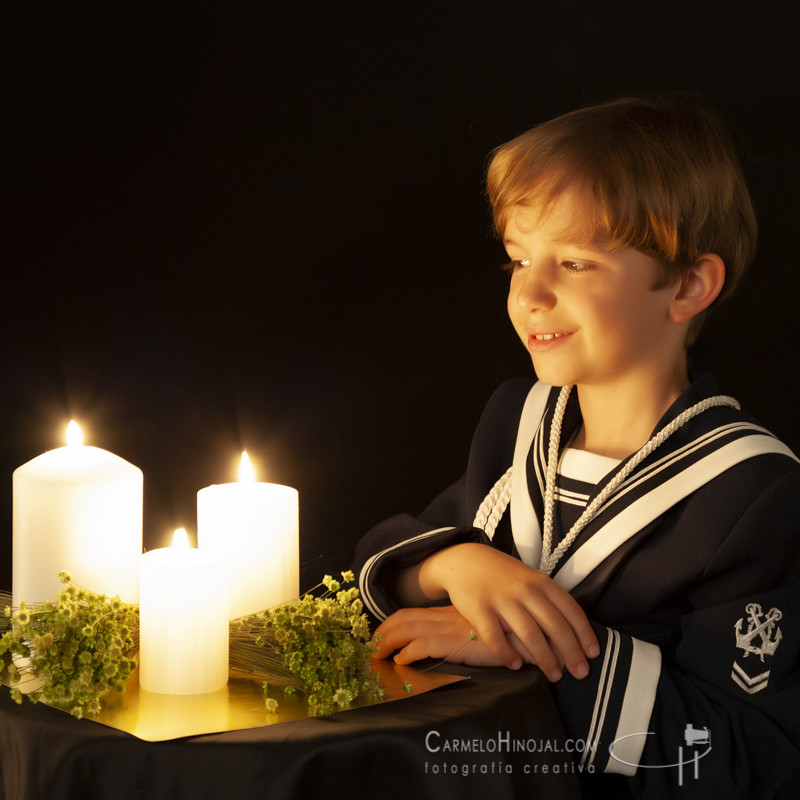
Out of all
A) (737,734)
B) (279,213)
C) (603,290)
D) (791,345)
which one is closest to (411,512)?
(279,213)

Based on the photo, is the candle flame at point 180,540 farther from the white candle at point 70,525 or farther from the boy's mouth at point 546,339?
the boy's mouth at point 546,339

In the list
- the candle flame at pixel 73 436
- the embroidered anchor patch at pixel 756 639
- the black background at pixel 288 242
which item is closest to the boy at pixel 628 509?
the embroidered anchor patch at pixel 756 639

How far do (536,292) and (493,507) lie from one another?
0.30 metres

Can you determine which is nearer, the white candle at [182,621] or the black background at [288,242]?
the white candle at [182,621]

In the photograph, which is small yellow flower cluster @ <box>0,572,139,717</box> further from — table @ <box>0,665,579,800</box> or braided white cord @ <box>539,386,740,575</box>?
braided white cord @ <box>539,386,740,575</box>

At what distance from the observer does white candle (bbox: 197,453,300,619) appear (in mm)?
1182

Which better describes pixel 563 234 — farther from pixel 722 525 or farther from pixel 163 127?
pixel 163 127

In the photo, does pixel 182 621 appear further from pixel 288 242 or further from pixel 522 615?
pixel 288 242

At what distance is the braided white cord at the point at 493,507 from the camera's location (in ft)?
4.80

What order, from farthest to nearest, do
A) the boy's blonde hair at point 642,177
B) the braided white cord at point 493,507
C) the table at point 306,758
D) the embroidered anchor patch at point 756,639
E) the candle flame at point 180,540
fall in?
the braided white cord at point 493,507 → the boy's blonde hair at point 642,177 → the embroidered anchor patch at point 756,639 → the candle flame at point 180,540 → the table at point 306,758

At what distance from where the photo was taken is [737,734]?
1.16 meters

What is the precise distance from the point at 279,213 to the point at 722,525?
113 cm

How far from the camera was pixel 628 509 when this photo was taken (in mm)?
1297

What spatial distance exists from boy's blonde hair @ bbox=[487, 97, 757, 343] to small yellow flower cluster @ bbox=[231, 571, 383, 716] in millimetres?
535
